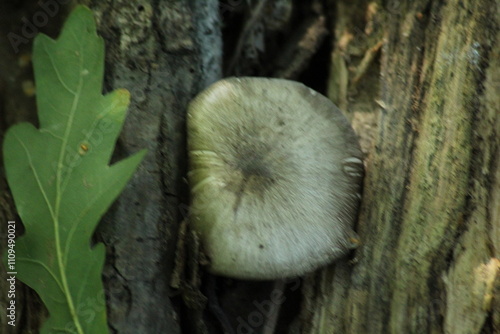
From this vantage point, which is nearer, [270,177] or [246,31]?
[270,177]

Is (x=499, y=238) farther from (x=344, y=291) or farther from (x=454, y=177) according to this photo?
(x=344, y=291)
